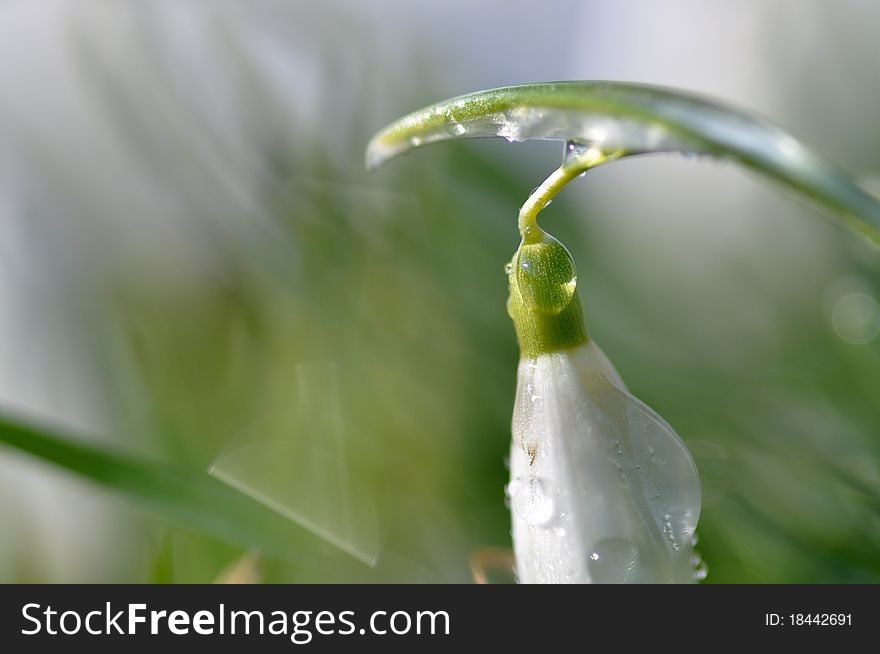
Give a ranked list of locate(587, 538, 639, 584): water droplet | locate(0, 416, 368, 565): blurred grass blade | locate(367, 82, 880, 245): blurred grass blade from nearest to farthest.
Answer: locate(367, 82, 880, 245): blurred grass blade, locate(587, 538, 639, 584): water droplet, locate(0, 416, 368, 565): blurred grass blade

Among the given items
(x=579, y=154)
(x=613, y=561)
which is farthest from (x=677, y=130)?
(x=613, y=561)

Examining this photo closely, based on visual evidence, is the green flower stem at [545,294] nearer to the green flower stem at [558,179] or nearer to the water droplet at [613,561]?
the green flower stem at [558,179]

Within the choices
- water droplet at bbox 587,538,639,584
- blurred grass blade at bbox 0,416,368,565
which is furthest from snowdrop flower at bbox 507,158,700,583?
blurred grass blade at bbox 0,416,368,565

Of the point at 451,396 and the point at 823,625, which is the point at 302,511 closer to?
the point at 451,396

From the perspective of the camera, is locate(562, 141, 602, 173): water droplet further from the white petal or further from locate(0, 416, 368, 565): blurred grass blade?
locate(0, 416, 368, 565): blurred grass blade

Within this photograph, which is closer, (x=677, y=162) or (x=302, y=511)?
(x=302, y=511)

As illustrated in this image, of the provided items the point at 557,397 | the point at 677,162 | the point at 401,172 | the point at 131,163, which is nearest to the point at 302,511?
the point at 401,172

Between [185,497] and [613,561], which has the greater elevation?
[185,497]

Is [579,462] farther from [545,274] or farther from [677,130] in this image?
[677,130]
